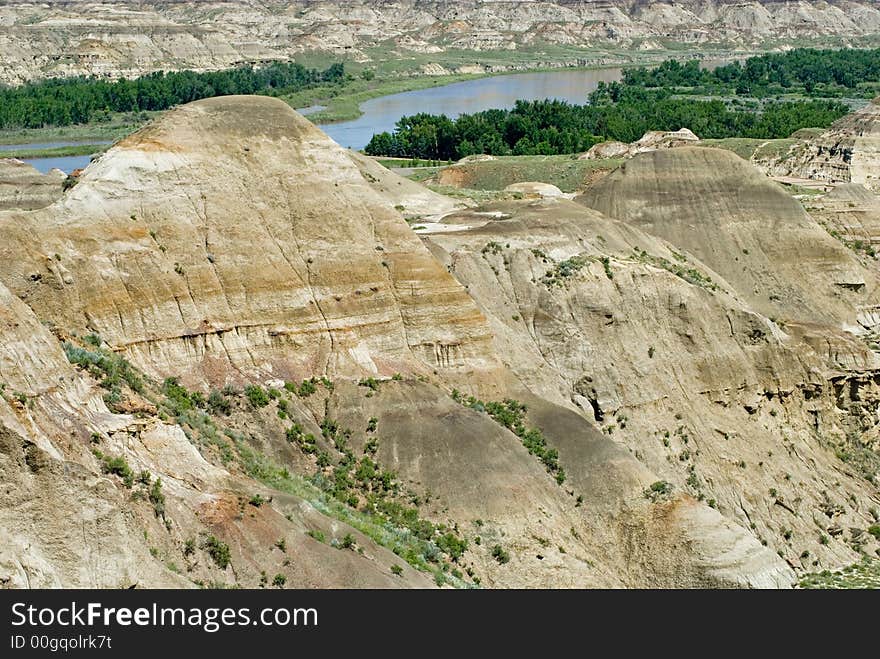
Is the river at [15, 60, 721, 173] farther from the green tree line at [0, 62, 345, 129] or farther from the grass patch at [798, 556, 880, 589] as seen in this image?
the grass patch at [798, 556, 880, 589]

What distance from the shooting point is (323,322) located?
3556 cm

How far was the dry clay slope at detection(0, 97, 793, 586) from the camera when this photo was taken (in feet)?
102

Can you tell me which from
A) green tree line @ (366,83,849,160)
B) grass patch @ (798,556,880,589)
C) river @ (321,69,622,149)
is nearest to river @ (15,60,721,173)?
river @ (321,69,622,149)

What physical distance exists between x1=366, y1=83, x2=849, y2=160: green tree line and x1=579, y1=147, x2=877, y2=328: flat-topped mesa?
46.8 meters

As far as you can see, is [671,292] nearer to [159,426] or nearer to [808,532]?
[808,532]

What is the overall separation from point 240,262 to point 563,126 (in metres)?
85.2

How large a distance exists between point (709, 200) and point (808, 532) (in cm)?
2300

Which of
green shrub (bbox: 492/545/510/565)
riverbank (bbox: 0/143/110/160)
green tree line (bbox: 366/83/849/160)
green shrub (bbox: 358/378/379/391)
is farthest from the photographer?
green tree line (bbox: 366/83/849/160)

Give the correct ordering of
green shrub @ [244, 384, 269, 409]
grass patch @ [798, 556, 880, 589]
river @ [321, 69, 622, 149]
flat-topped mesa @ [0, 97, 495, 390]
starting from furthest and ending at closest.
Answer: river @ [321, 69, 622, 149], grass patch @ [798, 556, 880, 589], green shrub @ [244, 384, 269, 409], flat-topped mesa @ [0, 97, 495, 390]

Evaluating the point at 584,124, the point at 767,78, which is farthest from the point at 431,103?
the point at 584,124

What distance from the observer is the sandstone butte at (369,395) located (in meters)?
22.7

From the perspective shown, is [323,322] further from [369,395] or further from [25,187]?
[25,187]

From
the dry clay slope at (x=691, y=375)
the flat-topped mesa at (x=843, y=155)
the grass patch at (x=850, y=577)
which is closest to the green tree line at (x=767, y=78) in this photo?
the flat-topped mesa at (x=843, y=155)
